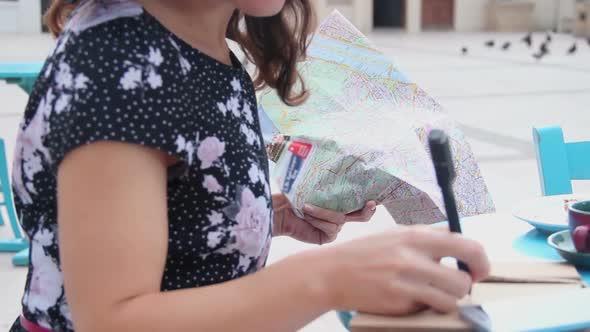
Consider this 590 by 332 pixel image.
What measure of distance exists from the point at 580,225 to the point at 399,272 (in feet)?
1.69

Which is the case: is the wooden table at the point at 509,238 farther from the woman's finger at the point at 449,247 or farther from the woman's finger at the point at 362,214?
the woman's finger at the point at 449,247

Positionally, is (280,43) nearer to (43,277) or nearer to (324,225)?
(324,225)

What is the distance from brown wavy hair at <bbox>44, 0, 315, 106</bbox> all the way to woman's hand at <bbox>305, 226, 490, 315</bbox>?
0.50 m

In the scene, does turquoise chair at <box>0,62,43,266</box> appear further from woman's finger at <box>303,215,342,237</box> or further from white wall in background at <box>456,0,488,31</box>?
white wall in background at <box>456,0,488,31</box>

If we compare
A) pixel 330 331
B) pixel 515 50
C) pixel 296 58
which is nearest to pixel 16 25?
pixel 515 50

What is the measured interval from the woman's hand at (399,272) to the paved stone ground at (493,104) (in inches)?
59.8

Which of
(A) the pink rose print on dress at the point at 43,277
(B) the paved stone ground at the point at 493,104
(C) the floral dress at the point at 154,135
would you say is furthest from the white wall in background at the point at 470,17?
(A) the pink rose print on dress at the point at 43,277

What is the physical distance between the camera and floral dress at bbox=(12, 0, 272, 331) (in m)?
0.76

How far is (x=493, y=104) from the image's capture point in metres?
7.89

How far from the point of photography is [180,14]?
896 mm

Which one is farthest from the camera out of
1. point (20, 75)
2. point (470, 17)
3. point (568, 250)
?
point (470, 17)

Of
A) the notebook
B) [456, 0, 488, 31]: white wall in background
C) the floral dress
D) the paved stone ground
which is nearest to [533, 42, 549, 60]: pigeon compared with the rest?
the paved stone ground

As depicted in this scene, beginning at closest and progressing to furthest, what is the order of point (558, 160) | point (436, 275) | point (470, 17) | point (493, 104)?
point (436, 275)
point (558, 160)
point (493, 104)
point (470, 17)

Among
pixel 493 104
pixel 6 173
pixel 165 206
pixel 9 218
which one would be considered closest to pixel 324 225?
pixel 165 206
